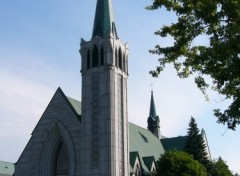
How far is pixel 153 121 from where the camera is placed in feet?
253

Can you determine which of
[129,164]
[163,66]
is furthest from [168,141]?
[163,66]

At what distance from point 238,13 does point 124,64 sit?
3629 centimetres

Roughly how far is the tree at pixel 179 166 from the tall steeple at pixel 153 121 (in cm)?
2743

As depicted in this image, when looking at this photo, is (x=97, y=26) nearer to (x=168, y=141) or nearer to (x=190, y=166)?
(x=190, y=166)

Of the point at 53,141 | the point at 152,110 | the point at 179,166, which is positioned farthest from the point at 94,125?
the point at 152,110

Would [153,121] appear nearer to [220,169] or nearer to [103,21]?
[220,169]

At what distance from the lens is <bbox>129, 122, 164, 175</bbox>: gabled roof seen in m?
54.8

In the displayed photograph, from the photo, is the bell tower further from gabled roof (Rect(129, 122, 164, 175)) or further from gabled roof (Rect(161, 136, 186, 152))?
gabled roof (Rect(161, 136, 186, 152))

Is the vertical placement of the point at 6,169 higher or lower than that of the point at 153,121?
lower

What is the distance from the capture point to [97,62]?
1897 inches

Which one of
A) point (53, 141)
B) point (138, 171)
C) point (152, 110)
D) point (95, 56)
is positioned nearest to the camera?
point (95, 56)

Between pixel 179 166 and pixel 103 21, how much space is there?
17.8 metres

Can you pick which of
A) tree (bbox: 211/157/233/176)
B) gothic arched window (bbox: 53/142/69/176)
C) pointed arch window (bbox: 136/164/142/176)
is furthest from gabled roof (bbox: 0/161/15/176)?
tree (bbox: 211/157/233/176)

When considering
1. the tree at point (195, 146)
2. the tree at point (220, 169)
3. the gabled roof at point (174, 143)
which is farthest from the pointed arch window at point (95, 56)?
the gabled roof at point (174, 143)
